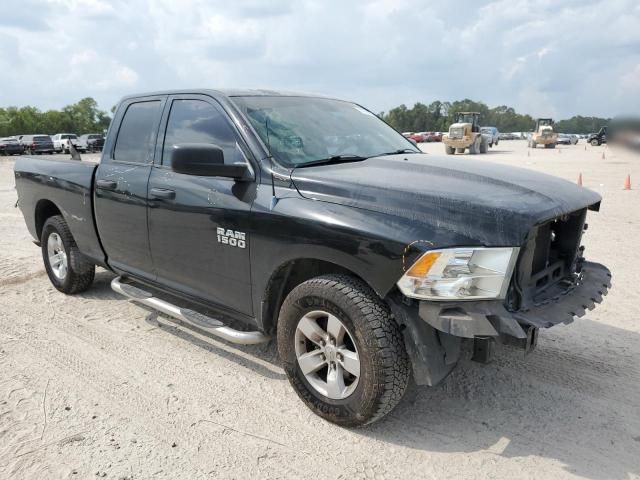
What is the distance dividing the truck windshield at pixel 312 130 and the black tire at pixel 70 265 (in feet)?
8.91

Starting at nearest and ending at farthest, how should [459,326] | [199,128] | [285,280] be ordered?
[459,326], [285,280], [199,128]

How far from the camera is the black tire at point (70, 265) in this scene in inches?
211

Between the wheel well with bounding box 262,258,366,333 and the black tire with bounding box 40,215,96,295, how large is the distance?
2695 mm

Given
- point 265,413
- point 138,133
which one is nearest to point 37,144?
point 138,133

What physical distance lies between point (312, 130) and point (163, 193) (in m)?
1.21

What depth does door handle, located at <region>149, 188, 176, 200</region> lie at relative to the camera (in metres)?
3.87

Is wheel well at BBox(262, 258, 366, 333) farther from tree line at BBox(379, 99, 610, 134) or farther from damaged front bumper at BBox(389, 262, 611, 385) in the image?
tree line at BBox(379, 99, 610, 134)

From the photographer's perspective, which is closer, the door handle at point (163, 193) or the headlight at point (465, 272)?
the headlight at point (465, 272)

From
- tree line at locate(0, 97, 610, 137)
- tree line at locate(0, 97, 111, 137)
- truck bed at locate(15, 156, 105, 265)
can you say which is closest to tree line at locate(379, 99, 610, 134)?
tree line at locate(0, 97, 610, 137)

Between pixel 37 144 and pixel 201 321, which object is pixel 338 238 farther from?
pixel 37 144

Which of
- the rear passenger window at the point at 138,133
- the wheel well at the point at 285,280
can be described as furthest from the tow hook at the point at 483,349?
the rear passenger window at the point at 138,133

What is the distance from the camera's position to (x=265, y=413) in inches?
129

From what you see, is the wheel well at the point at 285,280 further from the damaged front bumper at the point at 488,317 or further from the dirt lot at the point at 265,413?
the damaged front bumper at the point at 488,317

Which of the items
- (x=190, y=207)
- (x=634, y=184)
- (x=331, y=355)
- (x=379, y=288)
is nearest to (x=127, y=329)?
(x=190, y=207)
